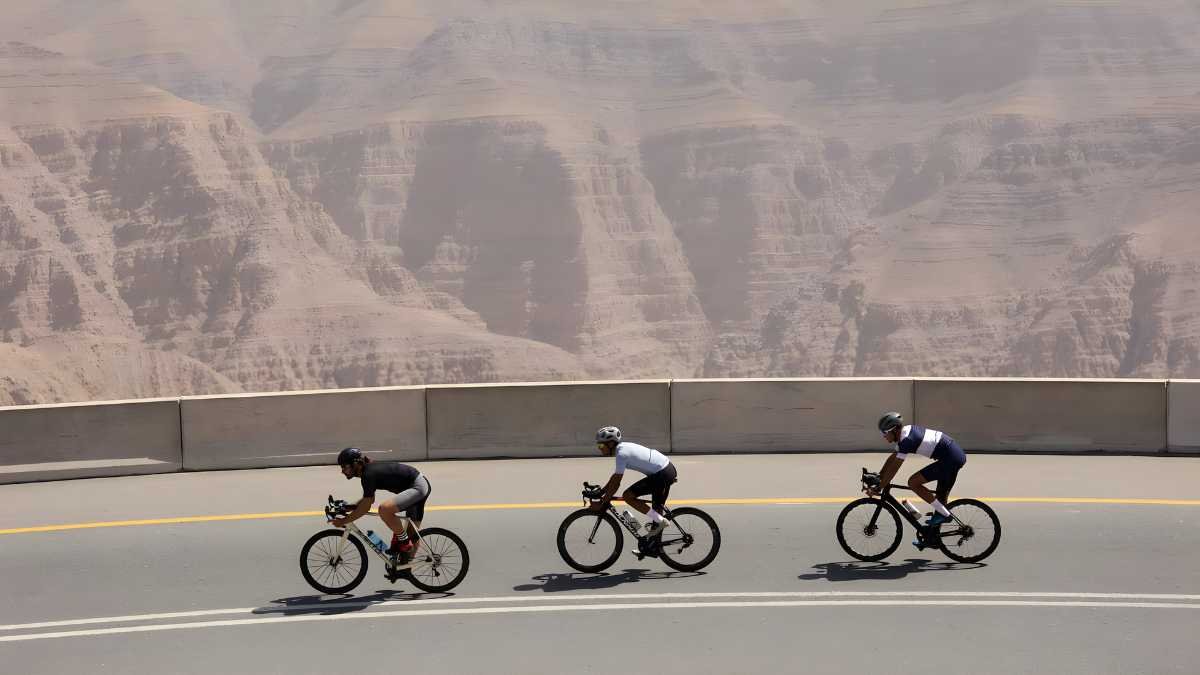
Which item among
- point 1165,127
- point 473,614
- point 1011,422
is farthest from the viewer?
point 1165,127

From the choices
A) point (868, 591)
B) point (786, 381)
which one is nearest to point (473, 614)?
point (868, 591)

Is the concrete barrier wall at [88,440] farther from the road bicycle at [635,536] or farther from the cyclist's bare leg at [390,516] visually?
the road bicycle at [635,536]

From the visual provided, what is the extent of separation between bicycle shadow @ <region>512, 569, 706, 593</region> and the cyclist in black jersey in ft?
2.78

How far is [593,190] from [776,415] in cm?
9386

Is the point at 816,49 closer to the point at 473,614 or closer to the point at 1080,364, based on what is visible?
the point at 1080,364

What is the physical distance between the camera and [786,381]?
18172mm

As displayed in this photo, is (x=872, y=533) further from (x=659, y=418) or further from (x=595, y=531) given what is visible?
(x=659, y=418)

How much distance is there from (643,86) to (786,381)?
4119 inches

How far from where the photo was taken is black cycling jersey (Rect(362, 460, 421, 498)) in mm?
10688

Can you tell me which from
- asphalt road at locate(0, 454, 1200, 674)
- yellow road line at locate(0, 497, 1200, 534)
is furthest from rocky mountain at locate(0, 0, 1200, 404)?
asphalt road at locate(0, 454, 1200, 674)

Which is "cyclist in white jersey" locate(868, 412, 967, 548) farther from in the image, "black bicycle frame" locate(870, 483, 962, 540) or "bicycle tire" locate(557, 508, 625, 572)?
"bicycle tire" locate(557, 508, 625, 572)

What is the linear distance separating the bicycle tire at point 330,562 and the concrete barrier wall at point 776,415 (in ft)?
24.7

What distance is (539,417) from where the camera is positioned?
1802 cm

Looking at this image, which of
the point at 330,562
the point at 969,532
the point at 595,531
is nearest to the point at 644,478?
the point at 595,531
